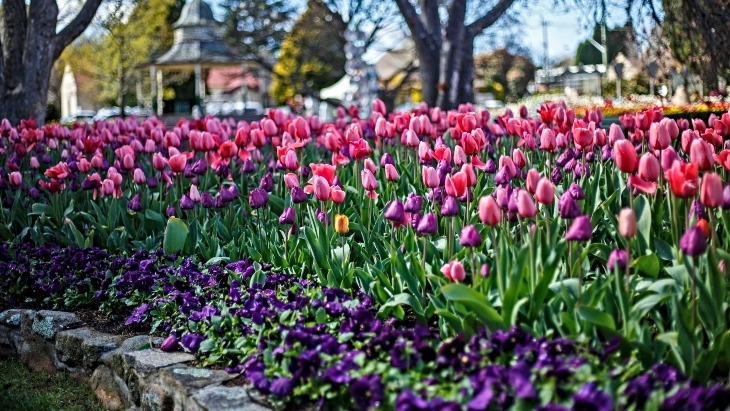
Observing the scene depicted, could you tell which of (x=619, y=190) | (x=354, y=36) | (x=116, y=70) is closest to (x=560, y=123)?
(x=619, y=190)

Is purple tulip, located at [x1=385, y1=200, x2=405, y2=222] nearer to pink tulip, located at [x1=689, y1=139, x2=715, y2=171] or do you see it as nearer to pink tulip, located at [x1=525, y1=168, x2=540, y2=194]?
pink tulip, located at [x1=525, y1=168, x2=540, y2=194]

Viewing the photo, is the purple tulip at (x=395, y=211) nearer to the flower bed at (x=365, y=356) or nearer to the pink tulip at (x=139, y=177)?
the flower bed at (x=365, y=356)

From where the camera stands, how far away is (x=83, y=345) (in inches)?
170

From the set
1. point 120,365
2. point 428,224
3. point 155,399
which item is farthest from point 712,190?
point 120,365

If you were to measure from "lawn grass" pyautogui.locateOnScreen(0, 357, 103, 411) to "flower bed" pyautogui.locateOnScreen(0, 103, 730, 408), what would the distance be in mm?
435

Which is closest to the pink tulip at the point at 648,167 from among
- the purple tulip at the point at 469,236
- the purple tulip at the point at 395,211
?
the purple tulip at the point at 469,236

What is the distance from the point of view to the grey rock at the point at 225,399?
10.2 ft

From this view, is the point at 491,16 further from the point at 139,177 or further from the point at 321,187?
the point at 321,187

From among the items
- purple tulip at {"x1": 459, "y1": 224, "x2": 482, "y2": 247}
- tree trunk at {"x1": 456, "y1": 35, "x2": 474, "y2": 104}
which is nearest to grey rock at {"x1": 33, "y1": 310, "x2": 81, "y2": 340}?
purple tulip at {"x1": 459, "y1": 224, "x2": 482, "y2": 247}

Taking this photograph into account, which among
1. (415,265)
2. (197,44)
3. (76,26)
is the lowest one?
(415,265)

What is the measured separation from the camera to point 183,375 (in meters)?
3.52

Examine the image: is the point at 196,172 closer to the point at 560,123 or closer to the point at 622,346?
the point at 560,123

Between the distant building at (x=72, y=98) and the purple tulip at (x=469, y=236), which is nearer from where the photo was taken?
the purple tulip at (x=469, y=236)

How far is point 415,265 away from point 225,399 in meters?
1.01
